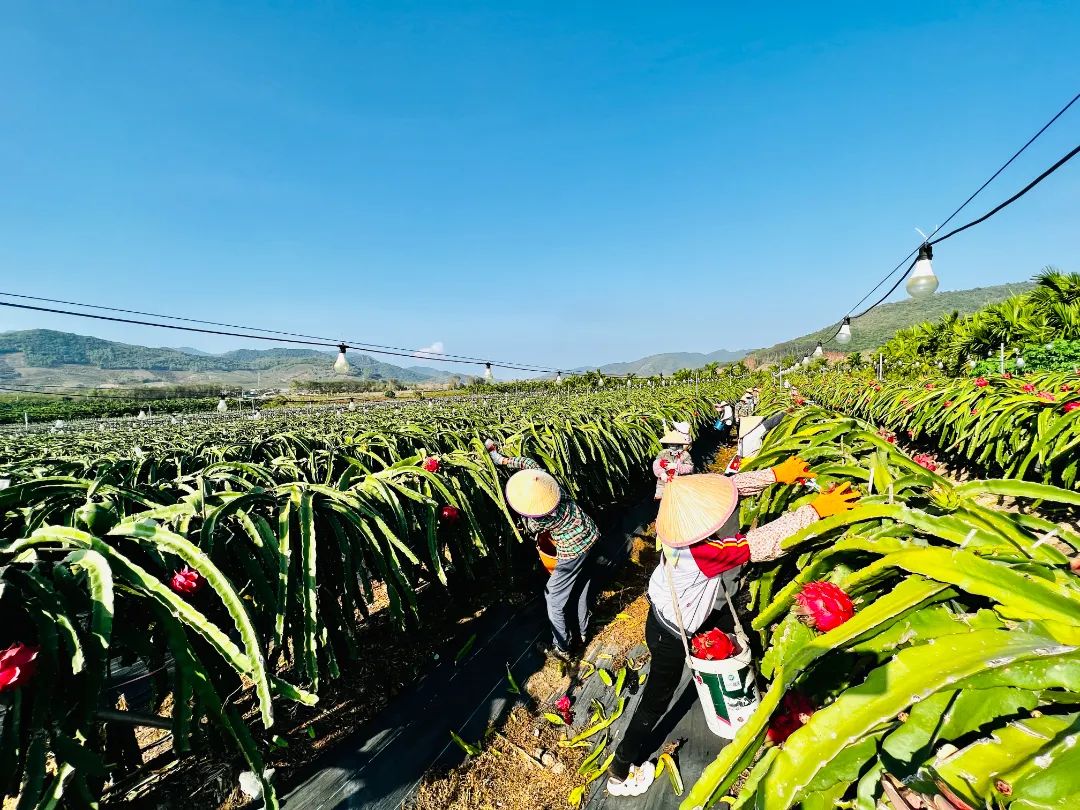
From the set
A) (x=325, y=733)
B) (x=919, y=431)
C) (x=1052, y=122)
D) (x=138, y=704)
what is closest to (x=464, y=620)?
(x=325, y=733)

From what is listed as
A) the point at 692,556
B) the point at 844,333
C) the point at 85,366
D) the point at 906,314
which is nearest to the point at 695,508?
the point at 692,556

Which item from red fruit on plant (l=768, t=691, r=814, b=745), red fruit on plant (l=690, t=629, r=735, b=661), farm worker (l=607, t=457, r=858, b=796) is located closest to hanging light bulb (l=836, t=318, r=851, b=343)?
farm worker (l=607, t=457, r=858, b=796)

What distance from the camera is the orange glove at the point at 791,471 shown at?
2.29 metres

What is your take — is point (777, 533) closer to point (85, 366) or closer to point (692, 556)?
point (692, 556)

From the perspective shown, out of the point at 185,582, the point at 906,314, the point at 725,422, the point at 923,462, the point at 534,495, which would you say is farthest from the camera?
the point at 906,314

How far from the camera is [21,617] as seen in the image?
1354 millimetres

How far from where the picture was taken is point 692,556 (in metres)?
2.08

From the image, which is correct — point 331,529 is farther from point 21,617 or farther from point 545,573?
point 545,573

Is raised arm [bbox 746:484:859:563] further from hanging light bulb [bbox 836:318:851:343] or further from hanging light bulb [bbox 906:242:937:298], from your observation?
hanging light bulb [bbox 836:318:851:343]

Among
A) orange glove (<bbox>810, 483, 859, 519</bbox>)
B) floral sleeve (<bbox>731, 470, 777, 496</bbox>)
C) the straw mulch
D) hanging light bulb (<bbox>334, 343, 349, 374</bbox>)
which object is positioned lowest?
the straw mulch

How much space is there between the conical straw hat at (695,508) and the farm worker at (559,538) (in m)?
1.34

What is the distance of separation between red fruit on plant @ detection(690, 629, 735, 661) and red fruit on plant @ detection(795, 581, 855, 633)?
94 cm

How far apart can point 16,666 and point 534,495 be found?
255 centimetres

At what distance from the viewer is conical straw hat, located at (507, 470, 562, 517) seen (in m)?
3.34
